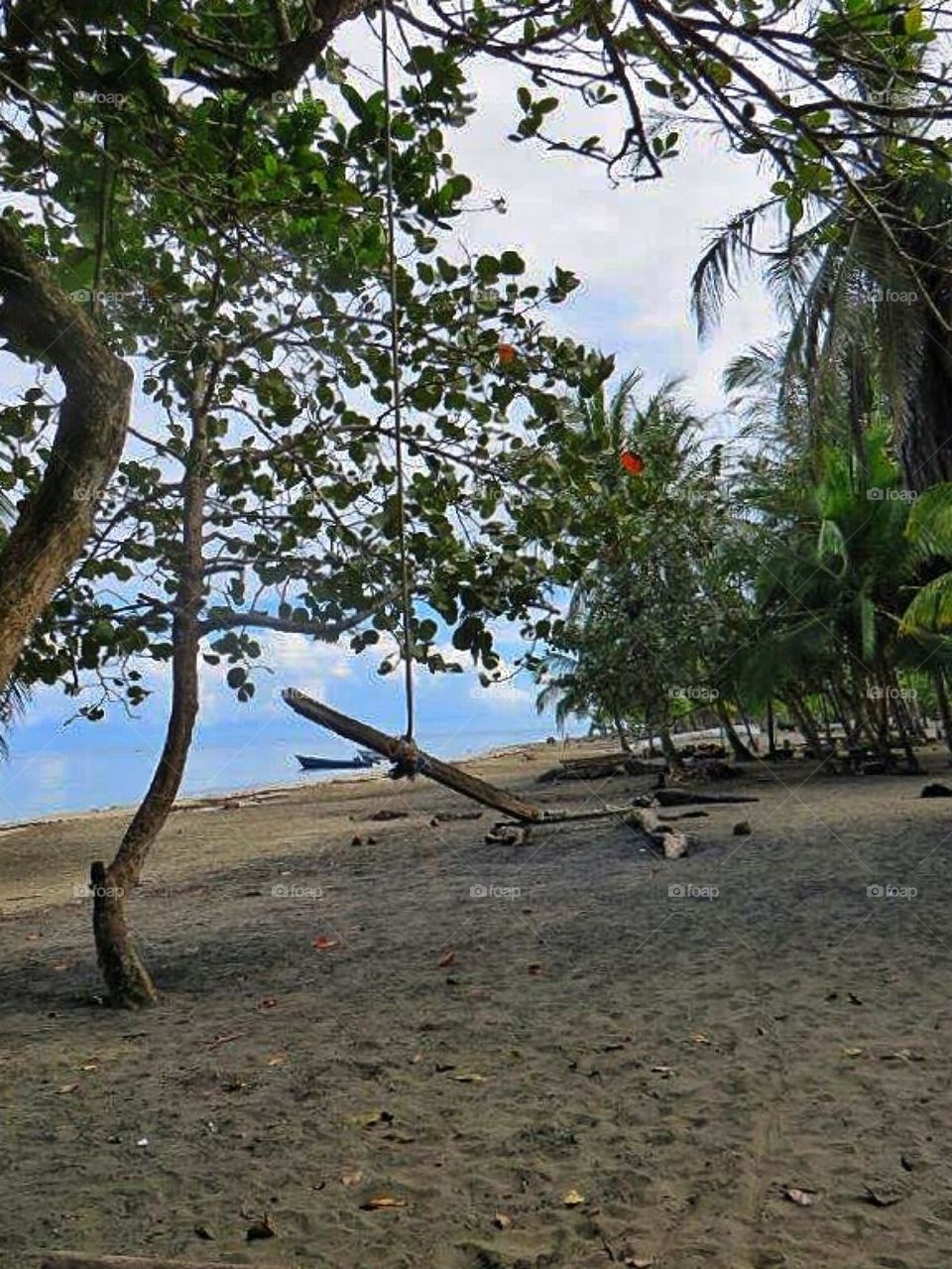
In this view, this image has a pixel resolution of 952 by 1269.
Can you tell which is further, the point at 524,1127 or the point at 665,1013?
the point at 665,1013

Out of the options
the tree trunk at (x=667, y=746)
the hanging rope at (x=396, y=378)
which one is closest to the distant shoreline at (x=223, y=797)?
the tree trunk at (x=667, y=746)

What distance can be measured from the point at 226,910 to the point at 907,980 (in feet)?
16.0

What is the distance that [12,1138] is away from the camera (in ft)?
12.4

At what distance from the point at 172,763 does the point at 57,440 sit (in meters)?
3.63

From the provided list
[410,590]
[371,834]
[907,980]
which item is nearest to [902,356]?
[371,834]

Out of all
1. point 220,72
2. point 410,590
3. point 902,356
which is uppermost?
point 902,356

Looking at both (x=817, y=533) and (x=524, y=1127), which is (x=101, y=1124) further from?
(x=817, y=533)

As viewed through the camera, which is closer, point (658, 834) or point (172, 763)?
point (172, 763)

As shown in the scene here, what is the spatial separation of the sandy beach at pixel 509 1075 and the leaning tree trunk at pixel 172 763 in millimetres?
227

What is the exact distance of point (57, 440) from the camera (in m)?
2.27

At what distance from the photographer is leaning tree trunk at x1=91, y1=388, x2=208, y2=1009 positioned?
5.16 metres

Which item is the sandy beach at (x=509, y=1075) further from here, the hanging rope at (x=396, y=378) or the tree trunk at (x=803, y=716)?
the tree trunk at (x=803, y=716)

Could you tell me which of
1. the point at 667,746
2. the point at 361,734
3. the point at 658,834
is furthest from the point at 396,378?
the point at 667,746

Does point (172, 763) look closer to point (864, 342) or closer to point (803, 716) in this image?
point (864, 342)
